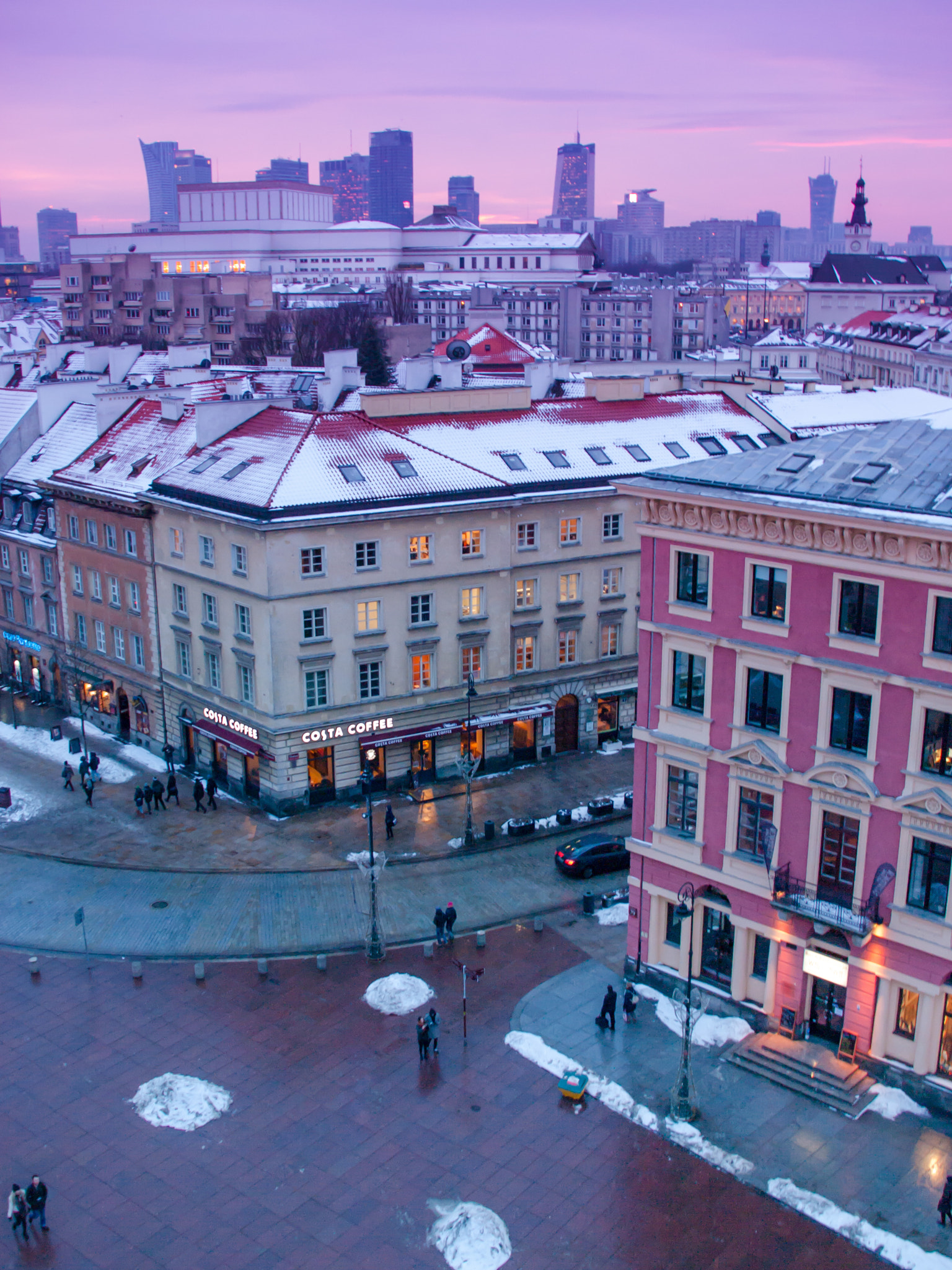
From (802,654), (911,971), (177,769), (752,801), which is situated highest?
(802,654)

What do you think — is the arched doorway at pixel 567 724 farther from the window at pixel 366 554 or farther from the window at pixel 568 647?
the window at pixel 366 554

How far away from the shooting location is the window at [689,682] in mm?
34562

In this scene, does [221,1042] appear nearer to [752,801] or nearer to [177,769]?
[752,801]

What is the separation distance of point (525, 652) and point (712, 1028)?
80.4 feet

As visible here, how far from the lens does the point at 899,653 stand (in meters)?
29.9

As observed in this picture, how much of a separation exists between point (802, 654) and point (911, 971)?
8.66 metres

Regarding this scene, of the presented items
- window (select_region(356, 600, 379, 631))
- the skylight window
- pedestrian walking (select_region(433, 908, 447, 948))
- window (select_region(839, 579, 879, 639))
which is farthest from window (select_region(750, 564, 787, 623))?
window (select_region(356, 600, 379, 631))

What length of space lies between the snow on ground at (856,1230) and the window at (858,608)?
44.8 ft

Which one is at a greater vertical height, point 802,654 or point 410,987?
point 802,654

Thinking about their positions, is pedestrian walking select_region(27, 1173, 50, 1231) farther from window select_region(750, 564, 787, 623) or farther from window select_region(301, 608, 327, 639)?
window select_region(301, 608, 327, 639)

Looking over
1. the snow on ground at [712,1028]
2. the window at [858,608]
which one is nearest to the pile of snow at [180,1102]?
the snow on ground at [712,1028]

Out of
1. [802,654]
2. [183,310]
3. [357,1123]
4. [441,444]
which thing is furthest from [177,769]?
[183,310]

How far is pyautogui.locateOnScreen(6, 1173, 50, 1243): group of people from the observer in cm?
2722

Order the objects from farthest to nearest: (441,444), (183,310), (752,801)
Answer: (183,310) → (441,444) → (752,801)
